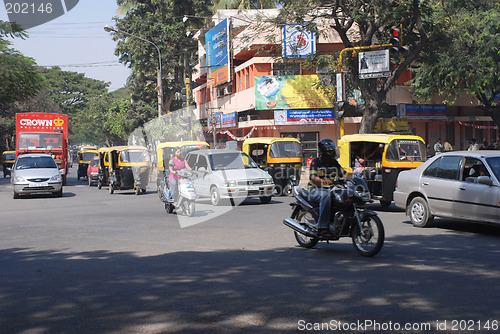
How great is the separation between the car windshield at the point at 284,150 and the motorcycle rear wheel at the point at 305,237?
1200 cm

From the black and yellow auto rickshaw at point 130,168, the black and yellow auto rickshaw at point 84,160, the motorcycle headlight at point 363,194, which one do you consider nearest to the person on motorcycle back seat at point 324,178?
the motorcycle headlight at point 363,194

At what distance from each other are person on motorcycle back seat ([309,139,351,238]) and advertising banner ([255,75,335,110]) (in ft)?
96.3

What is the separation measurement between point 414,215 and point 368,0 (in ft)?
47.1

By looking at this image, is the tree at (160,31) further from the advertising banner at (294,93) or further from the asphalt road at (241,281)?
the asphalt road at (241,281)

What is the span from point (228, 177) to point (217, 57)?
30364mm

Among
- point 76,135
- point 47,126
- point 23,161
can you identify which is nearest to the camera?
point 23,161

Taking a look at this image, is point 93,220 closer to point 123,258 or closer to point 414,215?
point 123,258

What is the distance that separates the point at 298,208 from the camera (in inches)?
378

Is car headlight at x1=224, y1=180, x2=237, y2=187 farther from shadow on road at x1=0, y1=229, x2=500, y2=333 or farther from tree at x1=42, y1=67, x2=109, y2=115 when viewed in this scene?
tree at x1=42, y1=67, x2=109, y2=115

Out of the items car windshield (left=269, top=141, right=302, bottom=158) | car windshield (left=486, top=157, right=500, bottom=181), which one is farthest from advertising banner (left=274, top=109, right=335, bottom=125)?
car windshield (left=486, top=157, right=500, bottom=181)

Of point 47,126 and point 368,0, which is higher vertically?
point 368,0

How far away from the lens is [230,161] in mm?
→ 18797

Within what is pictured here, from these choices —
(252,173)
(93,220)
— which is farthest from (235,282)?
(252,173)

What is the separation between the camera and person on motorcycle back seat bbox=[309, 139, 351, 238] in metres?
8.66
